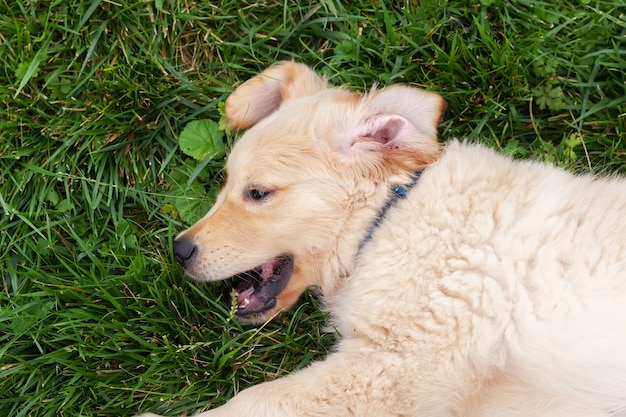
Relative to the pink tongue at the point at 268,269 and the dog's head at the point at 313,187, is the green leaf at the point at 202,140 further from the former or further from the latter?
the pink tongue at the point at 268,269

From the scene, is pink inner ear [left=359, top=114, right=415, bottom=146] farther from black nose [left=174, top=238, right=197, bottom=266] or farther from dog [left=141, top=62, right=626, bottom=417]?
black nose [left=174, top=238, right=197, bottom=266]

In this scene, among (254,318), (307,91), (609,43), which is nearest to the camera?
(254,318)

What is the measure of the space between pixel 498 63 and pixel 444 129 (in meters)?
0.51

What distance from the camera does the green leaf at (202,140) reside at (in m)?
3.83

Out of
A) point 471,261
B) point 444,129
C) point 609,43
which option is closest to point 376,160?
point 471,261

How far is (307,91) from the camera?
353 cm

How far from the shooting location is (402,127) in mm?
2959

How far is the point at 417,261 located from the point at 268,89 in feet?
4.69

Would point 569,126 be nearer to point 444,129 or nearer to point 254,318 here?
point 444,129

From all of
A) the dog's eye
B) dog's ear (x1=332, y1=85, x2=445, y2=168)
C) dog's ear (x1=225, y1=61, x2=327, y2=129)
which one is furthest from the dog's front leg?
dog's ear (x1=225, y1=61, x2=327, y2=129)

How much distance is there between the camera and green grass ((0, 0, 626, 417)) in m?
3.56

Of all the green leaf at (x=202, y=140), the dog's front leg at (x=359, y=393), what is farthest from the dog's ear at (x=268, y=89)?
the dog's front leg at (x=359, y=393)

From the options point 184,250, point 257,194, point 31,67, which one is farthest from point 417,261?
point 31,67

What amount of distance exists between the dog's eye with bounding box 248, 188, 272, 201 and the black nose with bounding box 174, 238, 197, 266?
389 mm
